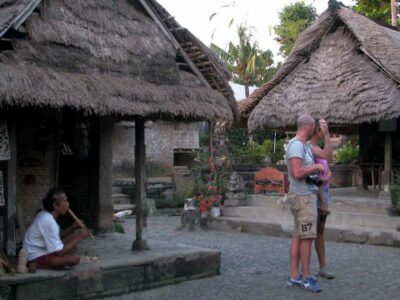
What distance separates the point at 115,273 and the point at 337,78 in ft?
24.6

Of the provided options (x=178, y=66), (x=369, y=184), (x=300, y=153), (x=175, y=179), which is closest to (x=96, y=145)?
(x=178, y=66)

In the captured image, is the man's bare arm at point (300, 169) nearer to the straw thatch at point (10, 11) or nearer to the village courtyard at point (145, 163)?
the village courtyard at point (145, 163)

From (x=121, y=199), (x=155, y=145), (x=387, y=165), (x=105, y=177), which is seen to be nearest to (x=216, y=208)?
(x=387, y=165)

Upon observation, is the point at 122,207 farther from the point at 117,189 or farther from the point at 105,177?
the point at 105,177

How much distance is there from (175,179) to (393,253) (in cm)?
1054

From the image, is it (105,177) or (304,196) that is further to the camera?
(105,177)

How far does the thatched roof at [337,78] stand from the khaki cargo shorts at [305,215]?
Answer: 5.21 m

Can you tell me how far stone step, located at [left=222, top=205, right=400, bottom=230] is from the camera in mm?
11000

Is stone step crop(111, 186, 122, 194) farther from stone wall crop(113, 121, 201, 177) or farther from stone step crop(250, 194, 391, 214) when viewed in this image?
stone step crop(250, 194, 391, 214)

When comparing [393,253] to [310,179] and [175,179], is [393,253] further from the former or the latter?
[175,179]

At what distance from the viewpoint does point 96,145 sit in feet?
31.9

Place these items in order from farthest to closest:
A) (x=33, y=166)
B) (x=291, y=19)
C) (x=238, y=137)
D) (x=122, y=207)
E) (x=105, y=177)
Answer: (x=291, y=19), (x=238, y=137), (x=122, y=207), (x=105, y=177), (x=33, y=166)

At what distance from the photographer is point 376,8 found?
21625mm

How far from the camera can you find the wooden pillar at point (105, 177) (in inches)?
382
